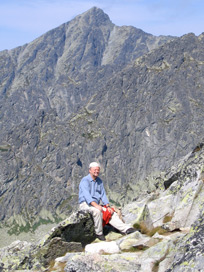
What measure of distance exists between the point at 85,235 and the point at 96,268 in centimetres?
621

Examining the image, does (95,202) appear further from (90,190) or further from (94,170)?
(94,170)

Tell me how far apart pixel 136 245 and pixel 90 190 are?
5.48 meters

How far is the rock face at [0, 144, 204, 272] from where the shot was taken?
513 inches

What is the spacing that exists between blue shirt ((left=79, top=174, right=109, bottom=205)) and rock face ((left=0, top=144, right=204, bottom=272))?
1.33m

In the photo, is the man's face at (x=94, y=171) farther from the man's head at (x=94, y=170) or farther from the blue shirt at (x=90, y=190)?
the blue shirt at (x=90, y=190)

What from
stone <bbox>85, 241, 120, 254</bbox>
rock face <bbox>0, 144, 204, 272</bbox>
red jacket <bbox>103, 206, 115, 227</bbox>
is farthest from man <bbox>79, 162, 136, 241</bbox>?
stone <bbox>85, 241, 120, 254</bbox>

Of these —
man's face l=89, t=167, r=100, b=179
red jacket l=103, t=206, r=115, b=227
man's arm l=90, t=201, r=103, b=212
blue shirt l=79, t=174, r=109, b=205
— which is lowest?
red jacket l=103, t=206, r=115, b=227

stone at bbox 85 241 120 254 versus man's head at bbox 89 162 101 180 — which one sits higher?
man's head at bbox 89 162 101 180

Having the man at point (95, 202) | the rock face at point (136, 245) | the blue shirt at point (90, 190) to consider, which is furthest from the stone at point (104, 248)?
the blue shirt at point (90, 190)

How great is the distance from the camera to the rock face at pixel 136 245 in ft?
42.8

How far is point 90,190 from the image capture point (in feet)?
70.2

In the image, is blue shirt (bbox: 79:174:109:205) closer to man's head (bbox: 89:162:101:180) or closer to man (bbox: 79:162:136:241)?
man (bbox: 79:162:136:241)

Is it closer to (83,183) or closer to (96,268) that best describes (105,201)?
(83,183)

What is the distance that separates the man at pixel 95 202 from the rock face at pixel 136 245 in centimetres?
48
